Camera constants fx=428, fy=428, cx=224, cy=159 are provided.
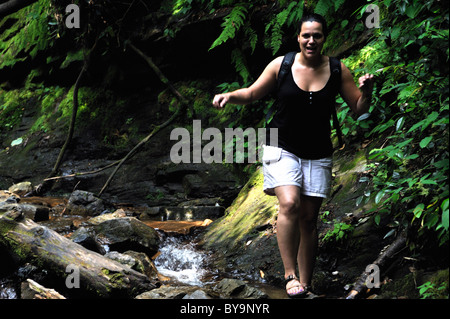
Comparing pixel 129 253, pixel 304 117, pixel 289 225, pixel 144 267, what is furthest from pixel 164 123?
pixel 289 225

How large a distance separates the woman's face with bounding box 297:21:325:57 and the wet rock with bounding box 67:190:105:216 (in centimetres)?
569

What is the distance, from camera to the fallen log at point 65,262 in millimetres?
3613

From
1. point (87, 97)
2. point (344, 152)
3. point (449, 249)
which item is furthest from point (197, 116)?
point (449, 249)

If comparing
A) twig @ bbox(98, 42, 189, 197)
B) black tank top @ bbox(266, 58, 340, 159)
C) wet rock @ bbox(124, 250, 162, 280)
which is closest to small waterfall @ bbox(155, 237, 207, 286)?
wet rock @ bbox(124, 250, 162, 280)

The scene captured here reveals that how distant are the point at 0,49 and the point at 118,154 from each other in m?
7.07

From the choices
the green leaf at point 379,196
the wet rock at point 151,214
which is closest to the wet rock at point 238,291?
the green leaf at point 379,196

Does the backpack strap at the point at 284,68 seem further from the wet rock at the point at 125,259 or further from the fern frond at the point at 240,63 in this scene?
Result: the fern frond at the point at 240,63

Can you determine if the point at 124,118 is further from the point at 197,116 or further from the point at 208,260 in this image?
the point at 208,260

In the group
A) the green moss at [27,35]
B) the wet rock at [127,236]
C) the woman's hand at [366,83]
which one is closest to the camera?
the woman's hand at [366,83]

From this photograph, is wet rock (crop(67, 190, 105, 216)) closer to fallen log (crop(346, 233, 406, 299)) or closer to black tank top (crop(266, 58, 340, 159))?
black tank top (crop(266, 58, 340, 159))

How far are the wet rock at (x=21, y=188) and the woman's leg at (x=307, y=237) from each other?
7799 mm

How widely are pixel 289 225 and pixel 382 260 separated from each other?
0.85 m

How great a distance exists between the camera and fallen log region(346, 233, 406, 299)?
10.6 feet

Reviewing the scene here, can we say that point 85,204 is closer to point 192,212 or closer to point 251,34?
point 192,212
